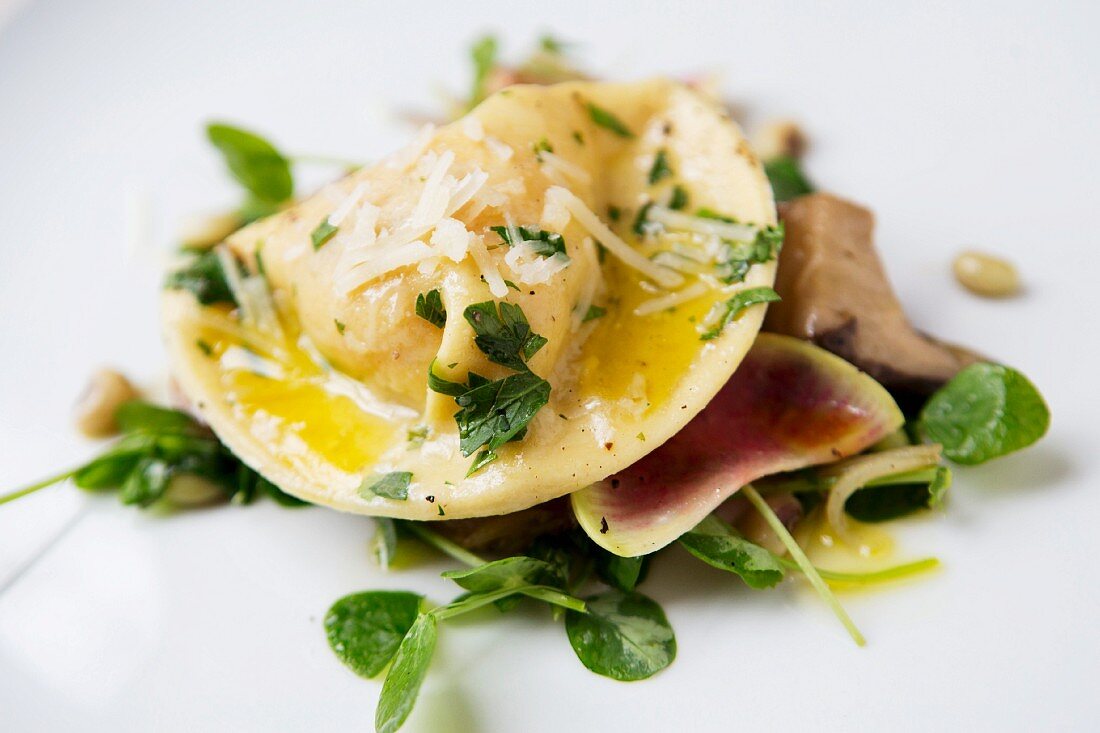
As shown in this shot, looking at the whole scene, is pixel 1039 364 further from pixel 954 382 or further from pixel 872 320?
pixel 872 320

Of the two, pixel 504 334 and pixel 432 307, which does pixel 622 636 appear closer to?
pixel 504 334

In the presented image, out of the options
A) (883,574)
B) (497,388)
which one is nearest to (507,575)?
(497,388)

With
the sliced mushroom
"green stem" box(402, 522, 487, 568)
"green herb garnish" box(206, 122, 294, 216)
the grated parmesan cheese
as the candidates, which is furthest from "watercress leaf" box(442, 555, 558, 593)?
"green herb garnish" box(206, 122, 294, 216)

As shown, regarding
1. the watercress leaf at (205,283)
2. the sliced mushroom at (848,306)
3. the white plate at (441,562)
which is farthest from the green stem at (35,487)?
the sliced mushroom at (848,306)

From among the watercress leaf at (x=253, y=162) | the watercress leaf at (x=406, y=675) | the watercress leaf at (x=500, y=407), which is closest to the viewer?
the watercress leaf at (x=406, y=675)

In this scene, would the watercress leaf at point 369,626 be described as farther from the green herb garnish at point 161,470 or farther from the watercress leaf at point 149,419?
the watercress leaf at point 149,419

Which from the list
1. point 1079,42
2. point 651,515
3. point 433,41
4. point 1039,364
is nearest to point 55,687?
point 651,515
